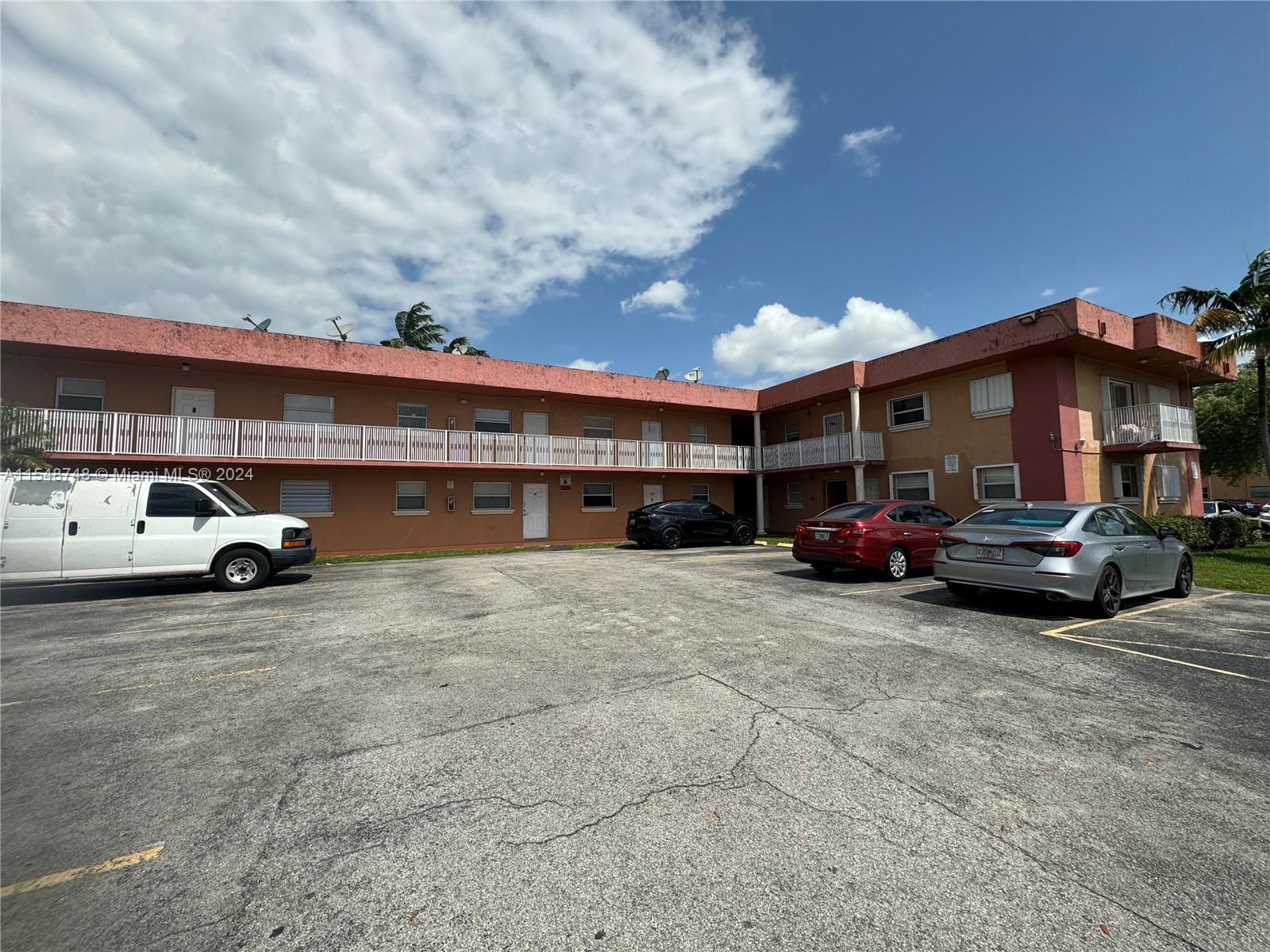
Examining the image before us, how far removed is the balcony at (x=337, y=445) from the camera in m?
13.9

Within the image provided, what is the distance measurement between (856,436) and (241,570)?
710 inches

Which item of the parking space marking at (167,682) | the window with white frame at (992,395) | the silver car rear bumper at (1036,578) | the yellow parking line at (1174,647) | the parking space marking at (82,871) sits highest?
the window with white frame at (992,395)

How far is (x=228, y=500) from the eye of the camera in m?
9.75

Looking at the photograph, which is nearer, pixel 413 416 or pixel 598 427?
pixel 413 416

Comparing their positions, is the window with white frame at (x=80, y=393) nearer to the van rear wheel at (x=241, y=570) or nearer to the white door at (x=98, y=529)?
the white door at (x=98, y=529)

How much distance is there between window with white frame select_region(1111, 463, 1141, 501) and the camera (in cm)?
1609

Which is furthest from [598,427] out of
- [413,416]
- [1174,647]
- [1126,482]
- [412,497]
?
[1174,647]

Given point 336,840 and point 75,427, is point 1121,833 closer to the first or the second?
point 336,840

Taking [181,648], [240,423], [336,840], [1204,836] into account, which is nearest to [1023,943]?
[1204,836]

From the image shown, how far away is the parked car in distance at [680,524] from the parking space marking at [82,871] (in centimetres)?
1505

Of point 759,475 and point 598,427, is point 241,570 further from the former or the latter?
point 759,475

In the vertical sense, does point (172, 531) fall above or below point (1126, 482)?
below

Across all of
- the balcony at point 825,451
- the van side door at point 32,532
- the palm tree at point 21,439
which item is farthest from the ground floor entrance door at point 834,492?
the palm tree at point 21,439

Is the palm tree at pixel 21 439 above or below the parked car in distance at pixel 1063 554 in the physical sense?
above
